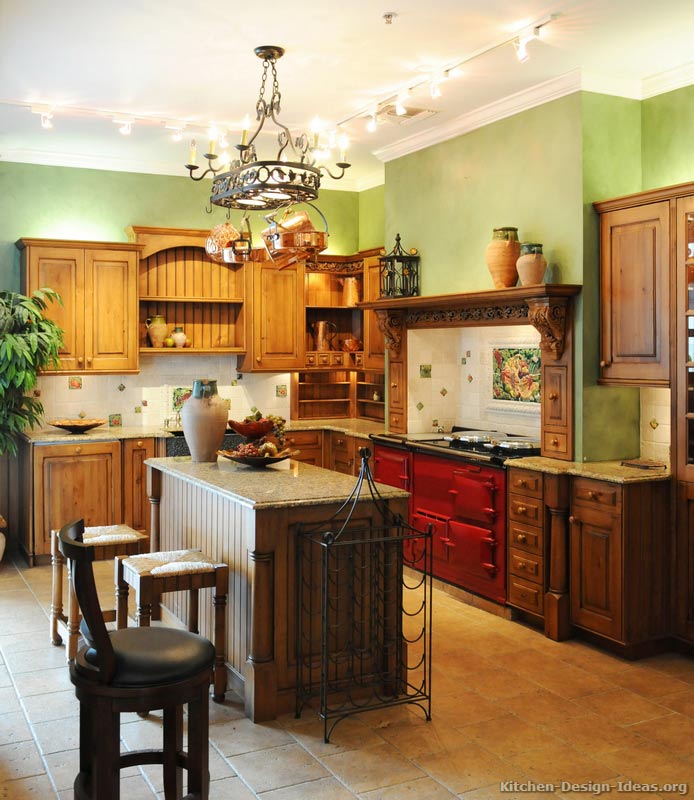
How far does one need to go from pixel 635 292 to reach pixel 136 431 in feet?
13.3

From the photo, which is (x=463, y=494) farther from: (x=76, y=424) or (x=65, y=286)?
(x=65, y=286)

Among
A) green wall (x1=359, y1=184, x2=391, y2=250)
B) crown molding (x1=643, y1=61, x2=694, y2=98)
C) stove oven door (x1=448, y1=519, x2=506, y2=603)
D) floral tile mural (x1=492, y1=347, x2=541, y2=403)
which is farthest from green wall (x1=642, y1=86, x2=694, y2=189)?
green wall (x1=359, y1=184, x2=391, y2=250)

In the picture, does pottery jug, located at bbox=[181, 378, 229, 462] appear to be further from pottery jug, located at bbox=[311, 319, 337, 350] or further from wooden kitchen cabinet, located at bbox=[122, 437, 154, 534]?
pottery jug, located at bbox=[311, 319, 337, 350]

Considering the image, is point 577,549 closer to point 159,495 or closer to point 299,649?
point 299,649

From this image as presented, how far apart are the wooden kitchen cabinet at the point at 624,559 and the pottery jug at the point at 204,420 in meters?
2.03

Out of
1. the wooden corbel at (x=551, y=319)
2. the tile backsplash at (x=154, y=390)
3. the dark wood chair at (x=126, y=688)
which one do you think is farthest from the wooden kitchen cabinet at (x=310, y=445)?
the dark wood chair at (x=126, y=688)

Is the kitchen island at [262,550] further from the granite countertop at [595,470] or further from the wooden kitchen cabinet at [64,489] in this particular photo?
the wooden kitchen cabinet at [64,489]

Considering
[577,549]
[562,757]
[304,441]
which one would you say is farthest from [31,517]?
[562,757]

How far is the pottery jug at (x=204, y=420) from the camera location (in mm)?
4812

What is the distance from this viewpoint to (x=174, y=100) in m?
5.57

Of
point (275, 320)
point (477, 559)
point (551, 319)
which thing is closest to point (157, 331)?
point (275, 320)

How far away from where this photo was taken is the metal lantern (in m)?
6.54

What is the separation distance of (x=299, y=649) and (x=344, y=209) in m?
5.34

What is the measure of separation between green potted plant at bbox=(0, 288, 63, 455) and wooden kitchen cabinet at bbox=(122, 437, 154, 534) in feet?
2.41
